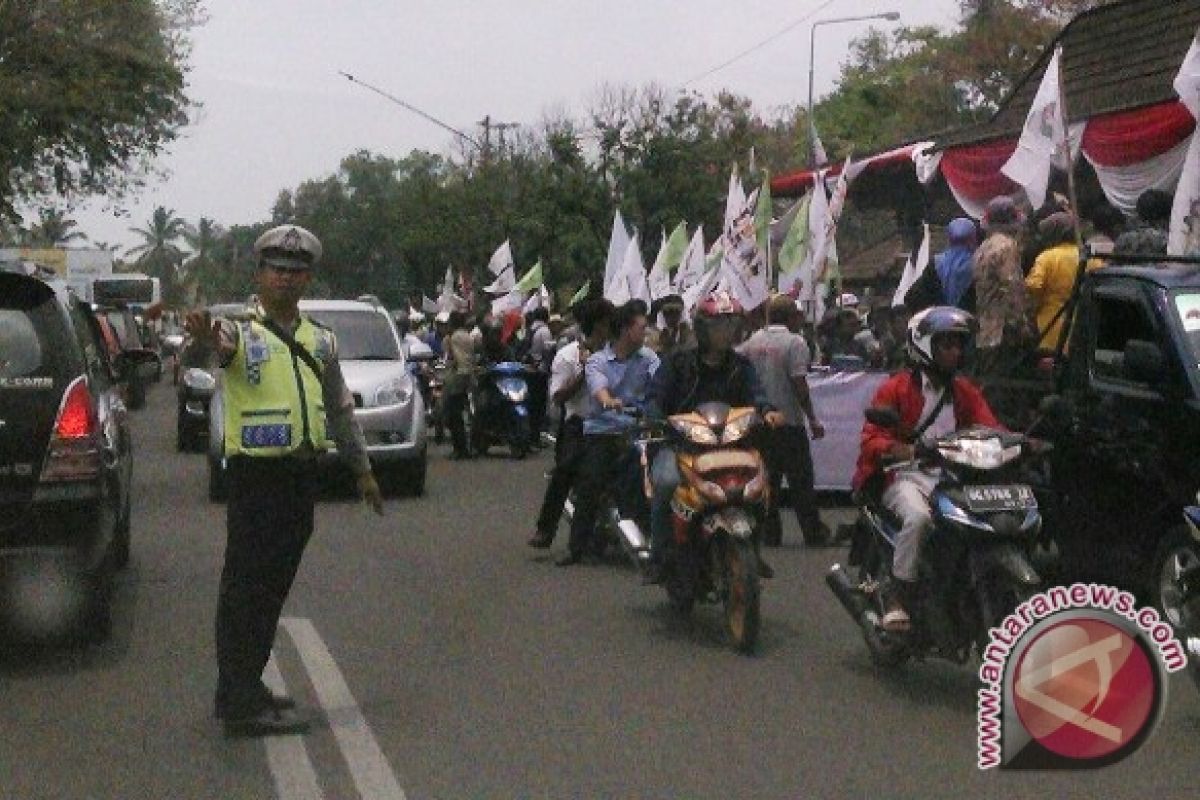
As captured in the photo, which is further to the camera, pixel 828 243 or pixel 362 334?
pixel 828 243

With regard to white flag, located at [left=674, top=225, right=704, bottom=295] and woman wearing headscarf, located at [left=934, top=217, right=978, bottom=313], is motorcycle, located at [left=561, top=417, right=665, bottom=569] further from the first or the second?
white flag, located at [left=674, top=225, right=704, bottom=295]

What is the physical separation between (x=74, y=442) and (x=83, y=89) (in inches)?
1151

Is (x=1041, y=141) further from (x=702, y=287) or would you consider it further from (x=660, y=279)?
(x=660, y=279)

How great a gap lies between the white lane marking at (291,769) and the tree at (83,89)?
97.0ft

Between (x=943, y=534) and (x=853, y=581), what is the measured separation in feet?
3.67

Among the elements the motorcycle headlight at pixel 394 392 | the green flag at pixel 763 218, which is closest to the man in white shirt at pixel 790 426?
the motorcycle headlight at pixel 394 392

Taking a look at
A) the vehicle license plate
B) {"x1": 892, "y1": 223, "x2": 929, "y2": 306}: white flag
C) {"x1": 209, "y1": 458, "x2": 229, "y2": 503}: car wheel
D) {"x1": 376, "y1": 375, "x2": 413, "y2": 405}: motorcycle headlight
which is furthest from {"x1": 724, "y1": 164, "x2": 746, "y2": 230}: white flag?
the vehicle license plate

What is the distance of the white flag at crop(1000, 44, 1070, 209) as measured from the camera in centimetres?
1509

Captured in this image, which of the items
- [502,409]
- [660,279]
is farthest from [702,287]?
[660,279]

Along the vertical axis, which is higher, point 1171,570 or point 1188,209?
point 1188,209

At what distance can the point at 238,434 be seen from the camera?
805 centimetres

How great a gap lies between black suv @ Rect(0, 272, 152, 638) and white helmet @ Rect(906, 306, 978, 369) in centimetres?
360

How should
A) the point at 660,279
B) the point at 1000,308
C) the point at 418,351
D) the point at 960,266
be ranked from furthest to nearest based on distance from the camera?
the point at 660,279
the point at 418,351
the point at 960,266
the point at 1000,308

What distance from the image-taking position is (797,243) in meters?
20.4
